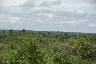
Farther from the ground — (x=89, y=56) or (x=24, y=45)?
(x=24, y=45)

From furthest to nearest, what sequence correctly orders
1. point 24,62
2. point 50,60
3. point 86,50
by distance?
point 86,50
point 50,60
point 24,62

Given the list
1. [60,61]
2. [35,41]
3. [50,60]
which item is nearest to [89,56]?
[50,60]

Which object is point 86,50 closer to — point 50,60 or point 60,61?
point 50,60

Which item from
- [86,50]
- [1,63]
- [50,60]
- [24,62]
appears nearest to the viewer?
[24,62]

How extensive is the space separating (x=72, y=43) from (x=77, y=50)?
5.32 metres

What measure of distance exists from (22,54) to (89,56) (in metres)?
62.8

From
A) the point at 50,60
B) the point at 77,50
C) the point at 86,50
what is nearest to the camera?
the point at 50,60

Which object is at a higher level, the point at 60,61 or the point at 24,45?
the point at 24,45

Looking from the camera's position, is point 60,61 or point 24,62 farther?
point 60,61

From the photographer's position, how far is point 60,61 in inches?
2234

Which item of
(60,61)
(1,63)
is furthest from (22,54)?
(1,63)

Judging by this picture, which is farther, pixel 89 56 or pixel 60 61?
pixel 89 56

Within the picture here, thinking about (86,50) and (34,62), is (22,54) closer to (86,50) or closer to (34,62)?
(34,62)

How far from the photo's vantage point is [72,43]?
361 feet
